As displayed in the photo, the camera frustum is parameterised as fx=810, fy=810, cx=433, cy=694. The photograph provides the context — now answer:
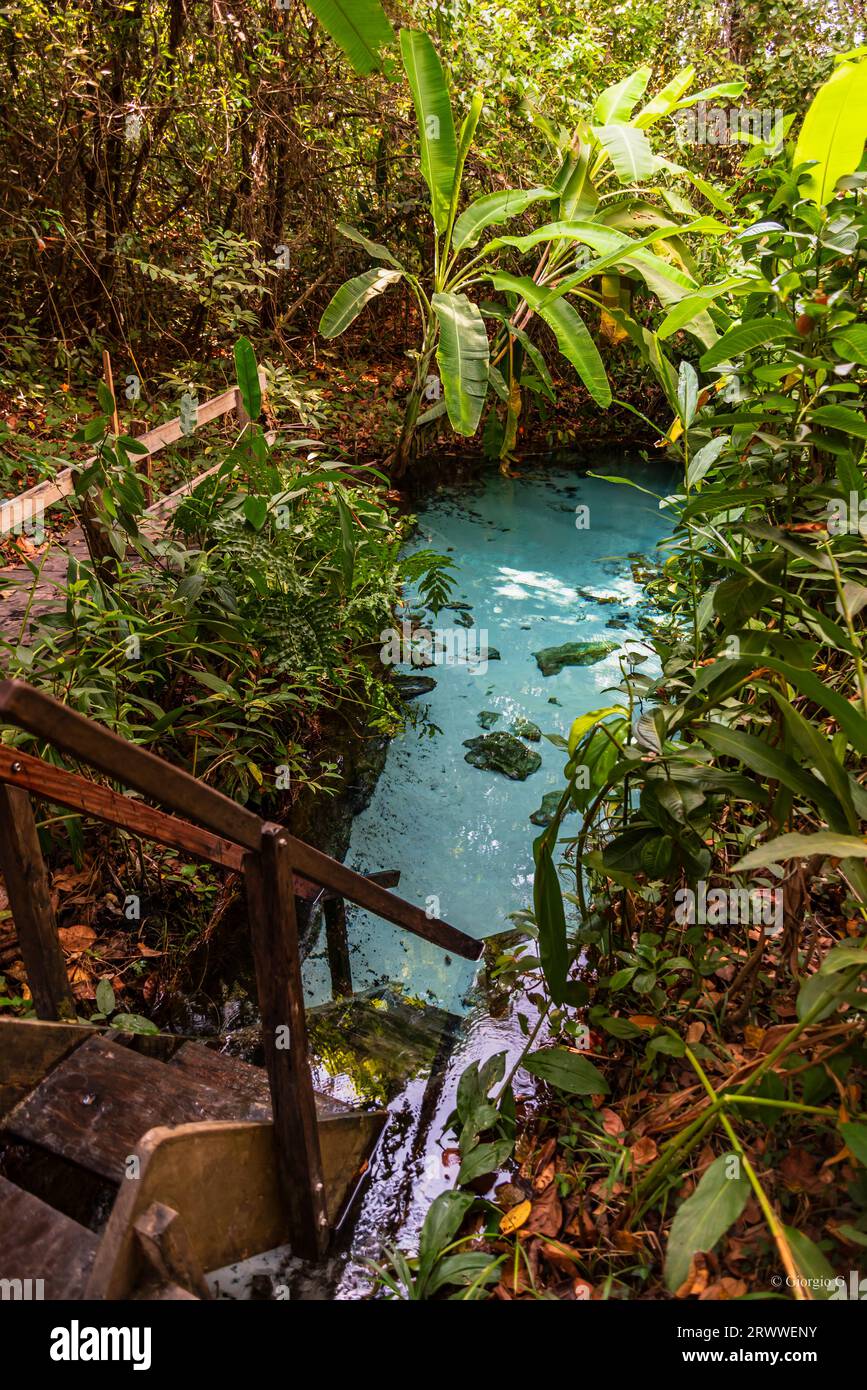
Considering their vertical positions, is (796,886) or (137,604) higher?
(137,604)

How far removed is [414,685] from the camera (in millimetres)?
4359

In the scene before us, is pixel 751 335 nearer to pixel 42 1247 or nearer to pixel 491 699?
pixel 42 1247

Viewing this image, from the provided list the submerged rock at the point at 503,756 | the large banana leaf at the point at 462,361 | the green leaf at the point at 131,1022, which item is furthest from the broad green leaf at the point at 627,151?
the green leaf at the point at 131,1022

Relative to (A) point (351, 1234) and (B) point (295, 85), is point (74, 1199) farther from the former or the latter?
(B) point (295, 85)

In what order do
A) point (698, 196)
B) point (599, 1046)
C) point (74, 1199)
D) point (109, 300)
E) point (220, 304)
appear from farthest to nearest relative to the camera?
point (698, 196), point (220, 304), point (109, 300), point (599, 1046), point (74, 1199)

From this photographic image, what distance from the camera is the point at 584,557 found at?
19.2 feet

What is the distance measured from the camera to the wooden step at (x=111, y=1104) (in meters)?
1.35

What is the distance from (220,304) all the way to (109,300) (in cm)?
77

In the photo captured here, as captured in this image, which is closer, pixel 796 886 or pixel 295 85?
pixel 796 886

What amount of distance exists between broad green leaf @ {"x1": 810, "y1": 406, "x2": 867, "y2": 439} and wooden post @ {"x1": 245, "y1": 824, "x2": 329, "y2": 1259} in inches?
52.3

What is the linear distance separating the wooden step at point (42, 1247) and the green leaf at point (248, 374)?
10.2 feet

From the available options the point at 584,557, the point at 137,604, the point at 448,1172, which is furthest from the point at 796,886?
the point at 584,557

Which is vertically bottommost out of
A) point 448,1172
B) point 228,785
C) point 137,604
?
point 448,1172

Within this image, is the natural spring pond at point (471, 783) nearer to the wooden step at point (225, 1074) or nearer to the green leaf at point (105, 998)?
the wooden step at point (225, 1074)
